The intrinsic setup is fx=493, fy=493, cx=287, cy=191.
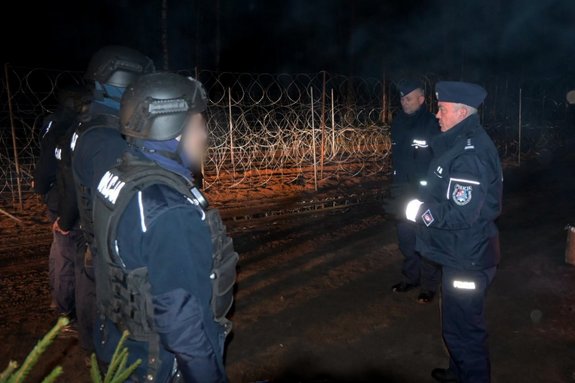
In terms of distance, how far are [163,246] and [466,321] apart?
206cm

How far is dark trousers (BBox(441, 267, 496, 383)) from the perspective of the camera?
299 cm

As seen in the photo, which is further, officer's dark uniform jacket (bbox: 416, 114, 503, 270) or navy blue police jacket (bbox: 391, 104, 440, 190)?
navy blue police jacket (bbox: 391, 104, 440, 190)

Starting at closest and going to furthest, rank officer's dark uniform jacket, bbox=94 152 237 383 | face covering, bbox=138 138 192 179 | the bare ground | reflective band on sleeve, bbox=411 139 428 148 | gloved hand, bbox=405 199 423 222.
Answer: officer's dark uniform jacket, bbox=94 152 237 383 → face covering, bbox=138 138 192 179 → gloved hand, bbox=405 199 423 222 → the bare ground → reflective band on sleeve, bbox=411 139 428 148

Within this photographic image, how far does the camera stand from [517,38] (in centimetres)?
2633

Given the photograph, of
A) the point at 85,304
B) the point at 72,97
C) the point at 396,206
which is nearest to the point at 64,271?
the point at 85,304

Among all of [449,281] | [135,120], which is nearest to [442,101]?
[449,281]

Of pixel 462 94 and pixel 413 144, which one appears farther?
pixel 413 144

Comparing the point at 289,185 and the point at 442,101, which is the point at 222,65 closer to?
the point at 289,185

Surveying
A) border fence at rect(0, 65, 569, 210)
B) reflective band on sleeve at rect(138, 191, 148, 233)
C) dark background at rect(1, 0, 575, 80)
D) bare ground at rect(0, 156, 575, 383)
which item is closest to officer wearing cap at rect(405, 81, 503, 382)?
bare ground at rect(0, 156, 575, 383)

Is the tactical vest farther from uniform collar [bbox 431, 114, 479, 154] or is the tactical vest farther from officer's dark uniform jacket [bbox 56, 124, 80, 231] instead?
uniform collar [bbox 431, 114, 479, 154]

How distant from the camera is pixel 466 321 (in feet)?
9.82

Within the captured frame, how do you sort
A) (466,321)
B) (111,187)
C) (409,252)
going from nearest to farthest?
(111,187) < (466,321) < (409,252)

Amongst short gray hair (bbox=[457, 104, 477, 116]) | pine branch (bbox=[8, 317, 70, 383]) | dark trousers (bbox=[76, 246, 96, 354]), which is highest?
short gray hair (bbox=[457, 104, 477, 116])

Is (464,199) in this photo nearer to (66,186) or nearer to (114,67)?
(114,67)
